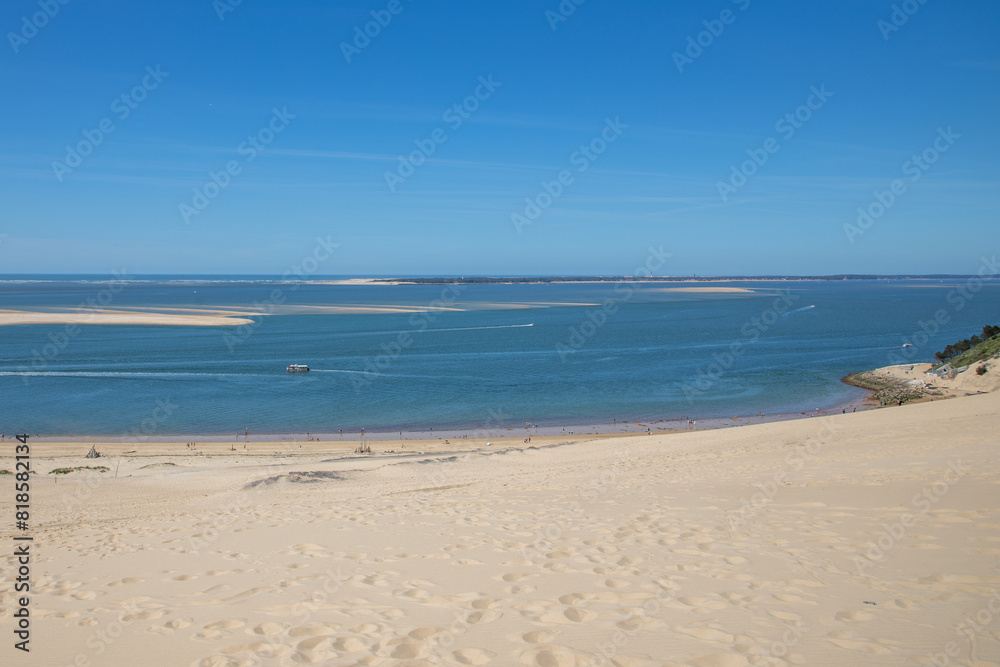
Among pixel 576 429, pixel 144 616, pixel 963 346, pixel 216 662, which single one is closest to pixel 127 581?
pixel 144 616

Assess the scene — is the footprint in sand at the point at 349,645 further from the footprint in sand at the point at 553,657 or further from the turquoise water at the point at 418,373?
the turquoise water at the point at 418,373

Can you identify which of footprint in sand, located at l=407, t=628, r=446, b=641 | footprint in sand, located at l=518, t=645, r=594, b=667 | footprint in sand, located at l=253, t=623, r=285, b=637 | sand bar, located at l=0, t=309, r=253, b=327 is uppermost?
sand bar, located at l=0, t=309, r=253, b=327

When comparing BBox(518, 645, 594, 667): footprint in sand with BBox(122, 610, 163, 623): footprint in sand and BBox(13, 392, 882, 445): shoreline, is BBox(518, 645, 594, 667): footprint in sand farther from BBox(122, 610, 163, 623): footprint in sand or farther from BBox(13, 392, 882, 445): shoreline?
BBox(13, 392, 882, 445): shoreline

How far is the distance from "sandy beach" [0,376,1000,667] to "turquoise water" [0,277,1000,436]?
2041 centimetres

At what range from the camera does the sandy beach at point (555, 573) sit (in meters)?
5.33

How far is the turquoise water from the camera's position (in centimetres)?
3472

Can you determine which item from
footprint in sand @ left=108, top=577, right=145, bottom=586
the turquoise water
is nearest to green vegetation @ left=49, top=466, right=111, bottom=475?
the turquoise water

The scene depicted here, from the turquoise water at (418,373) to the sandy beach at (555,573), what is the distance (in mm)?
20414

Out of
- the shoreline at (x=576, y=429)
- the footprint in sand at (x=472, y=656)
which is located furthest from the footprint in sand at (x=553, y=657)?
the shoreline at (x=576, y=429)

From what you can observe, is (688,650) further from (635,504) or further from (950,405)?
(950,405)

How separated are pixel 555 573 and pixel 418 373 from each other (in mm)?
41612

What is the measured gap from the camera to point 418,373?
48.2 meters

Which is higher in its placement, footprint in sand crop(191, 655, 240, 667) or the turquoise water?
the turquoise water

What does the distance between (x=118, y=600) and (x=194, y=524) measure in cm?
419
